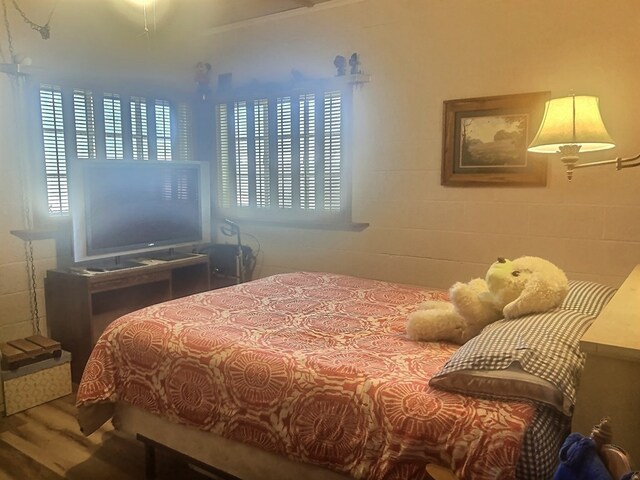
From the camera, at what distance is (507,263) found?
209cm

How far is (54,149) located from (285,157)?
1.71 metres

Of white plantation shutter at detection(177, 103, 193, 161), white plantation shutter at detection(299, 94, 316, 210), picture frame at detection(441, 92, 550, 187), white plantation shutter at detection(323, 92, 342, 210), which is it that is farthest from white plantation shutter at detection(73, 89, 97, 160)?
picture frame at detection(441, 92, 550, 187)

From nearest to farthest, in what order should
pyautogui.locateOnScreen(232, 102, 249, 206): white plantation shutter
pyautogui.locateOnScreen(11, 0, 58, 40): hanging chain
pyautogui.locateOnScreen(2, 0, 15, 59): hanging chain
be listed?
pyautogui.locateOnScreen(2, 0, 15, 59): hanging chain
pyautogui.locateOnScreen(11, 0, 58, 40): hanging chain
pyautogui.locateOnScreen(232, 102, 249, 206): white plantation shutter

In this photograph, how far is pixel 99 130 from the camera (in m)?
3.98

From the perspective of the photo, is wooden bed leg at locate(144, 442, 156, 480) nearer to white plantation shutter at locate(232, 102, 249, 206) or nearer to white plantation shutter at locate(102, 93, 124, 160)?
white plantation shutter at locate(102, 93, 124, 160)

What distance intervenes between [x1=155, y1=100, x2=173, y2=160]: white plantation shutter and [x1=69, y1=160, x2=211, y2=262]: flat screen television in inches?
15.4

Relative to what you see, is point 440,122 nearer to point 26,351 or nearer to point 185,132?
point 185,132

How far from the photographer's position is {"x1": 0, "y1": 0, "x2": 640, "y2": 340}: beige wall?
9.87ft

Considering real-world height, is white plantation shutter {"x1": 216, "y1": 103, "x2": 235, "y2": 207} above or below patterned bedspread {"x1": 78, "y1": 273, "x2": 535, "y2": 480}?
above

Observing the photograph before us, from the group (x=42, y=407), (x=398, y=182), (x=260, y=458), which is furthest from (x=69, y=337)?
(x=398, y=182)

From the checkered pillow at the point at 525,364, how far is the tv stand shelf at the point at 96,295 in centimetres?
253

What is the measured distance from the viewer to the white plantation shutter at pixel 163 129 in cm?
445

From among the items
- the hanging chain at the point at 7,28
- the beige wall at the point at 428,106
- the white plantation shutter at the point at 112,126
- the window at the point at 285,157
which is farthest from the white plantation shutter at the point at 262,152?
the hanging chain at the point at 7,28

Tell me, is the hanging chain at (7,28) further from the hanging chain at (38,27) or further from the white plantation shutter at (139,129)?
the white plantation shutter at (139,129)
